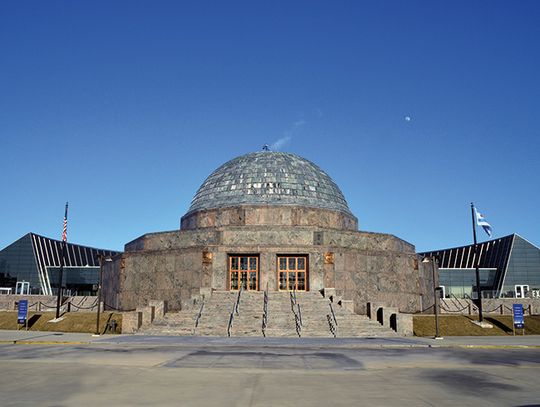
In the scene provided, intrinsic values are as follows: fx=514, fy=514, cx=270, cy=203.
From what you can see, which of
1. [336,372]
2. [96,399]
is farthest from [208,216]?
[96,399]

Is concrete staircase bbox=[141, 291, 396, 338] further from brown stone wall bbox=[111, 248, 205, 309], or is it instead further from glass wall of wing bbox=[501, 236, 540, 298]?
glass wall of wing bbox=[501, 236, 540, 298]

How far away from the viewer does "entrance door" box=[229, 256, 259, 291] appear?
22.5 m

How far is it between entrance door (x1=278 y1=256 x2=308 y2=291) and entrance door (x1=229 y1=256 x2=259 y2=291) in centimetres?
107

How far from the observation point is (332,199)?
2977 centimetres

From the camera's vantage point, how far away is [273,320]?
57.4 ft

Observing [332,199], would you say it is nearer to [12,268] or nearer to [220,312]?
[220,312]

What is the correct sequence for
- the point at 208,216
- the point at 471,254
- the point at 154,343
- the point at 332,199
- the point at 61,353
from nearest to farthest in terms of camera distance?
1. the point at 61,353
2. the point at 154,343
3. the point at 208,216
4. the point at 332,199
5. the point at 471,254

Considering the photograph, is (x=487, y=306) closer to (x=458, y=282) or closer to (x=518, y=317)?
(x=518, y=317)

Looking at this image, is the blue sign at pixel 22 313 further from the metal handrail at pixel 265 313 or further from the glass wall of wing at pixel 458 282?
the glass wall of wing at pixel 458 282

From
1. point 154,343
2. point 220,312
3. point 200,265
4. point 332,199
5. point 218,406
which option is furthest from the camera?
point 332,199

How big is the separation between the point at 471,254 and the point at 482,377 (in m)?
43.9

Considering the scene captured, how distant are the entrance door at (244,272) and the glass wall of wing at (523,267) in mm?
29454

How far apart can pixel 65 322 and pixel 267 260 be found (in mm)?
8521

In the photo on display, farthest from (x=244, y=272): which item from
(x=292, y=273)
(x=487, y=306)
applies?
(x=487, y=306)
